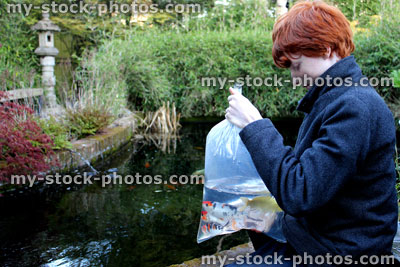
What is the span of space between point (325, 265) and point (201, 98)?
882cm

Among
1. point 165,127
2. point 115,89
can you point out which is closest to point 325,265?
point 115,89

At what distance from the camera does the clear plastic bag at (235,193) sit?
59.3 inches

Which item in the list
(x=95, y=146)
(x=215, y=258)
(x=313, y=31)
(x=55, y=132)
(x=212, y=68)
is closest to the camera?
(x=313, y=31)

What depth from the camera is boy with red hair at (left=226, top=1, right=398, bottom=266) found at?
1.09 meters

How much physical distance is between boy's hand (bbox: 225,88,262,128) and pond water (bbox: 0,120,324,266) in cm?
199

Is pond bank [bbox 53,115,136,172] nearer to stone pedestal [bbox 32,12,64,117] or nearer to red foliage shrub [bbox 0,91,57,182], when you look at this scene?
red foliage shrub [bbox 0,91,57,182]

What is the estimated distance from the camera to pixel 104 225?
12.2ft

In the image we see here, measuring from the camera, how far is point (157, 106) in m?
9.23

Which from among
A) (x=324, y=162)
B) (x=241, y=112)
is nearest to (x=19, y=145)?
(x=241, y=112)

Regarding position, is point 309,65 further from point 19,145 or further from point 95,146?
point 95,146

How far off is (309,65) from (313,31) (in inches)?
4.5

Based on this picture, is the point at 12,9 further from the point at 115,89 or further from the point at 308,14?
the point at 308,14

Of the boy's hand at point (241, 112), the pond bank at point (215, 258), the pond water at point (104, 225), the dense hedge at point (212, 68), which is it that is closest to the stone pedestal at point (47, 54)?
the dense hedge at point (212, 68)

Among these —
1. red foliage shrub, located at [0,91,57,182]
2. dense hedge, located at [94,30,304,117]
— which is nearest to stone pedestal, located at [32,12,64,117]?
dense hedge, located at [94,30,304,117]
